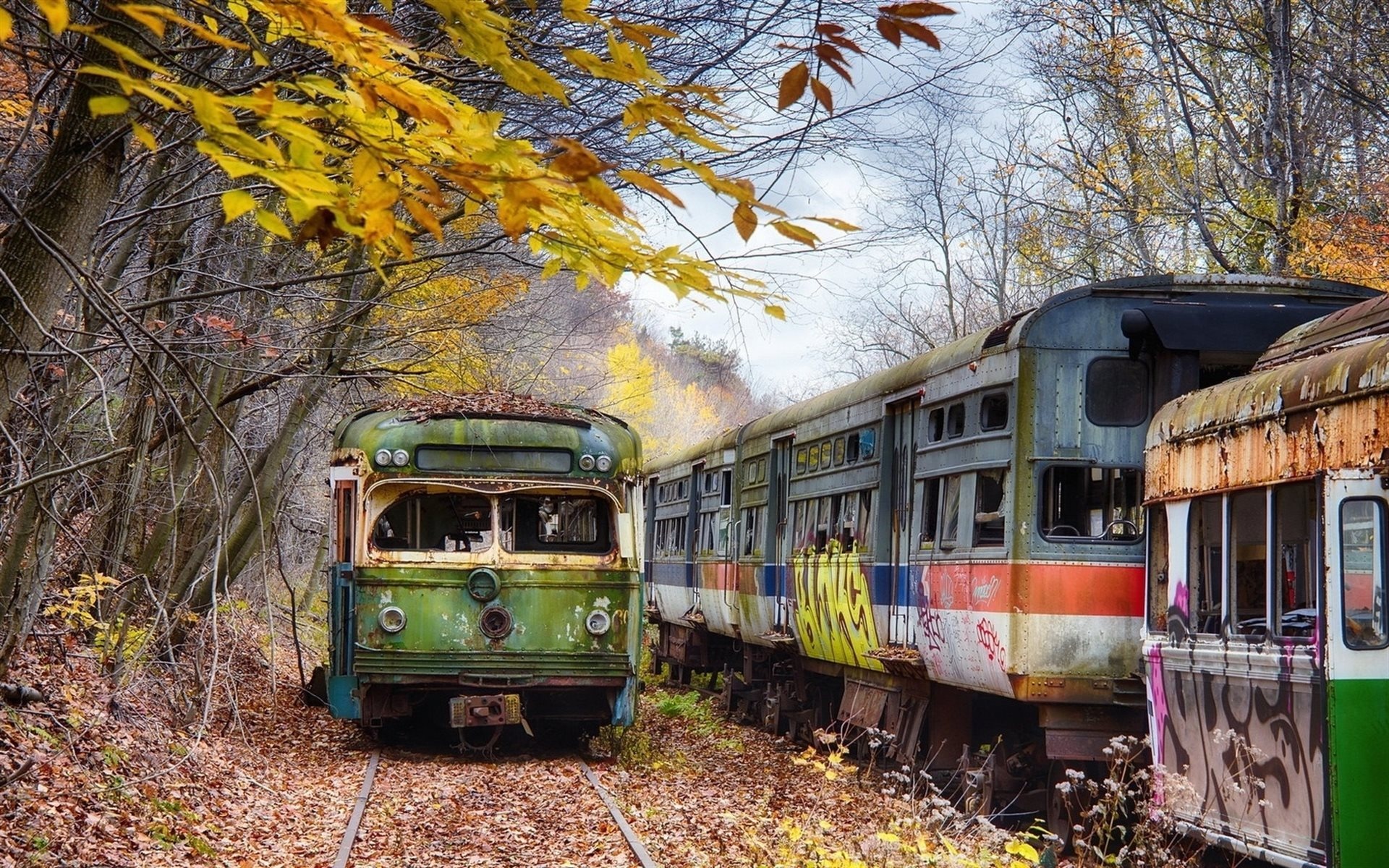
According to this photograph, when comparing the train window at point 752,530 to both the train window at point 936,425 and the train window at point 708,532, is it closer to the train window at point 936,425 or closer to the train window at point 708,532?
the train window at point 708,532

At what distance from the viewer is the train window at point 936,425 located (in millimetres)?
11547

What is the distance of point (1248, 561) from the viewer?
7.37 metres

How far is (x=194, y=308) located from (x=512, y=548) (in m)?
3.66

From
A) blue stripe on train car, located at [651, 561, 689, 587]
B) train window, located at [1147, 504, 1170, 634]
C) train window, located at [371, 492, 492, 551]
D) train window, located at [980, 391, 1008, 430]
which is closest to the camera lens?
train window, located at [1147, 504, 1170, 634]

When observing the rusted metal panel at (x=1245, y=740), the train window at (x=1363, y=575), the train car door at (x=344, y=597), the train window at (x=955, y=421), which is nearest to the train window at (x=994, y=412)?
the train window at (x=955, y=421)

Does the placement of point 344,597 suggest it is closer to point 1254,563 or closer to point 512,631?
point 512,631

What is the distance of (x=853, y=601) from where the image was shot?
1327 centimetres

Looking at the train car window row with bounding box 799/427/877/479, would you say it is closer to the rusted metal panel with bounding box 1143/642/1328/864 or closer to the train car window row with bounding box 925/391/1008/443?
the train car window row with bounding box 925/391/1008/443

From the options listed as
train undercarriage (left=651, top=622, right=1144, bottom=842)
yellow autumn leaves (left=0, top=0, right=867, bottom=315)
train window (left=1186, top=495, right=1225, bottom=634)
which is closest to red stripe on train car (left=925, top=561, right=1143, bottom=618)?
train undercarriage (left=651, top=622, right=1144, bottom=842)

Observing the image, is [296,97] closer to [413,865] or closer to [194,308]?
[413,865]

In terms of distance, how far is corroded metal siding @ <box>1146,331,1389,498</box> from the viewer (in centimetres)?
620

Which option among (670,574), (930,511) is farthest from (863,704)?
(670,574)

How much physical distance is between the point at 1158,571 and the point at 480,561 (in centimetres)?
670

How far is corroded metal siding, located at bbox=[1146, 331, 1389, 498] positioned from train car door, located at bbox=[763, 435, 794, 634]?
734 centimetres
